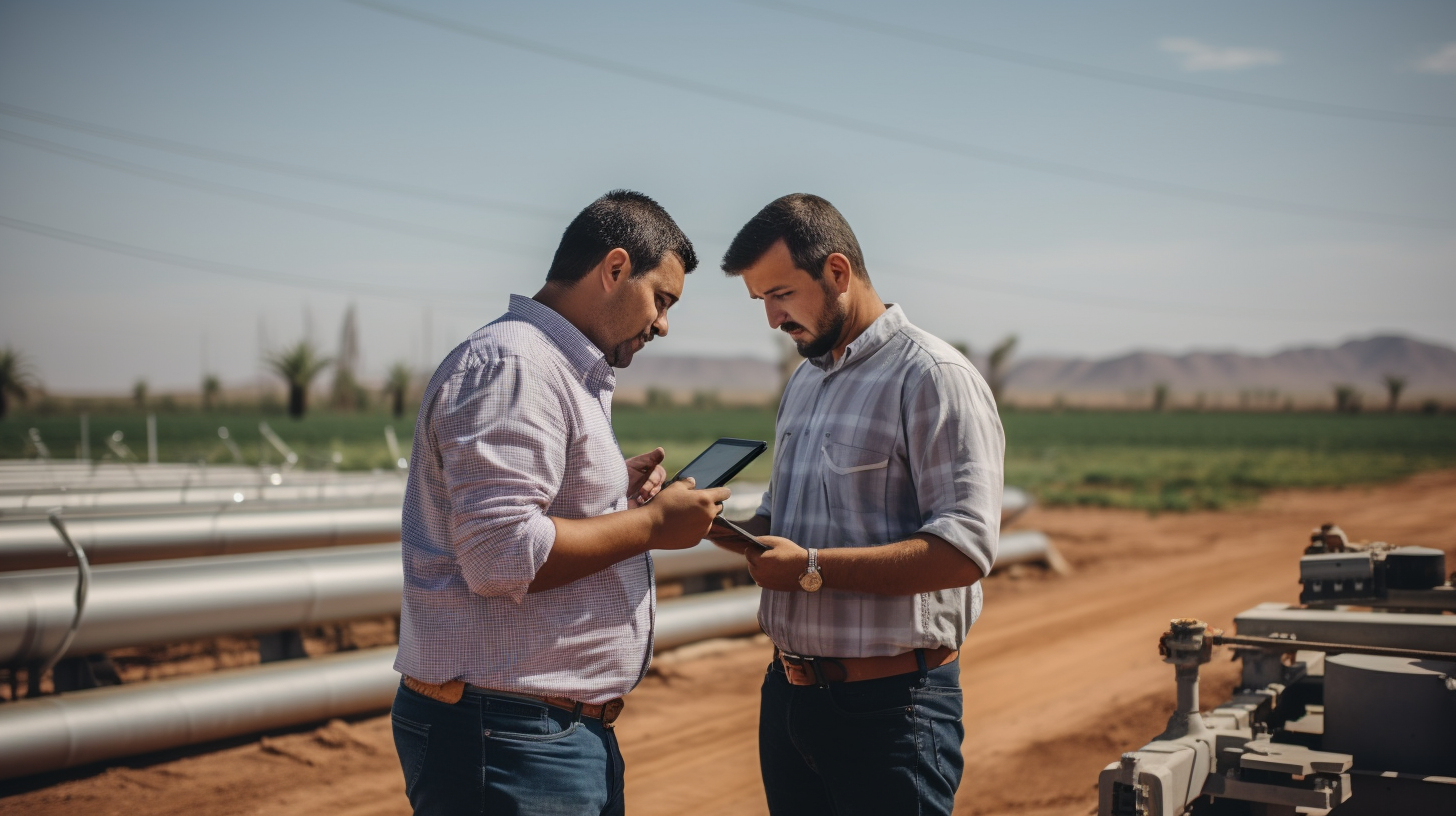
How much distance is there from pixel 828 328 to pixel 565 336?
2.66 feet

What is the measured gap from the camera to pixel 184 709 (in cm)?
514

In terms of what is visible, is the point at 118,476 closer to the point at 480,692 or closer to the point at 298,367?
the point at 480,692

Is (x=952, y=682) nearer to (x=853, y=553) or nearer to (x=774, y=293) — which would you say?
(x=853, y=553)

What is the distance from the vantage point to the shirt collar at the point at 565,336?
218 cm

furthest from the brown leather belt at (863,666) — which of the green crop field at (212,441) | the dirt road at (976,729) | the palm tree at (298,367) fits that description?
the palm tree at (298,367)

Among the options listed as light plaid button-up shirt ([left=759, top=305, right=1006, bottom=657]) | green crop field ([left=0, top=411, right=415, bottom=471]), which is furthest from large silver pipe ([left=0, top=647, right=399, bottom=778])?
green crop field ([left=0, top=411, right=415, bottom=471])

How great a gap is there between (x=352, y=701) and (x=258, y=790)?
866 mm

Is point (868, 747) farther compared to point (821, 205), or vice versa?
point (821, 205)

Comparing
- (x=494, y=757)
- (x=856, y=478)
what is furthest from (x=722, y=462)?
(x=494, y=757)

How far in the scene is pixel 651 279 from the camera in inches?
90.7

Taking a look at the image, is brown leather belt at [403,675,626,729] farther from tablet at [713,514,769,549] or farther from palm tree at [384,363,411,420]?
palm tree at [384,363,411,420]

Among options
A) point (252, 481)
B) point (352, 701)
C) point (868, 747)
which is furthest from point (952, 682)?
point (252, 481)

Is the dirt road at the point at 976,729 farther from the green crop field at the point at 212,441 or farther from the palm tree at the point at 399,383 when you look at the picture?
the palm tree at the point at 399,383

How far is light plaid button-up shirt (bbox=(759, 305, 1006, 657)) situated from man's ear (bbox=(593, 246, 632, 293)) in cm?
73
